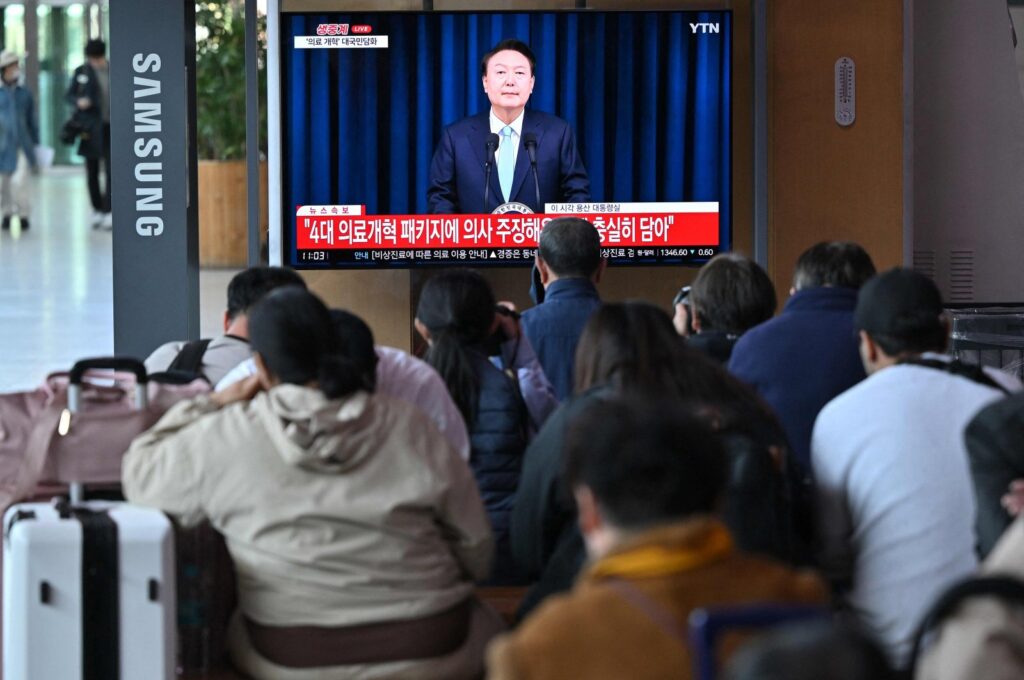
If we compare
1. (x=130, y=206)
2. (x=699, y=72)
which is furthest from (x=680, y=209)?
(x=130, y=206)

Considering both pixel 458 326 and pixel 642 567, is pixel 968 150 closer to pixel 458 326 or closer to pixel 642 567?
pixel 458 326

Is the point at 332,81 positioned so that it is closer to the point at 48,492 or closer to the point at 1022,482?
the point at 48,492

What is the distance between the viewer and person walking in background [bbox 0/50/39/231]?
17.3 metres

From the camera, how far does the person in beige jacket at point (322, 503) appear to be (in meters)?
2.71

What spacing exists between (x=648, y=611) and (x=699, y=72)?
18.0 ft

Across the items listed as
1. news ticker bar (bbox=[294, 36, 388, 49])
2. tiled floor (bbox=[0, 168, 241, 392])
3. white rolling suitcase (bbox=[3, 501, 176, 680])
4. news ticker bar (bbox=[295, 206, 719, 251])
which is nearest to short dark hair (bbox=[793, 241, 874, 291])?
white rolling suitcase (bbox=[3, 501, 176, 680])

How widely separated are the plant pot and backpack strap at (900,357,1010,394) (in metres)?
12.1

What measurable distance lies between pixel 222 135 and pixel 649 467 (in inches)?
556

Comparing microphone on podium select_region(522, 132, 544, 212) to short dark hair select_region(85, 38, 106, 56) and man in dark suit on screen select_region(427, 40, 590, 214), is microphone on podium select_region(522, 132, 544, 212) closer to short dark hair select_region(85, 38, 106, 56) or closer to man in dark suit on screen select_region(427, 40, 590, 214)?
man in dark suit on screen select_region(427, 40, 590, 214)

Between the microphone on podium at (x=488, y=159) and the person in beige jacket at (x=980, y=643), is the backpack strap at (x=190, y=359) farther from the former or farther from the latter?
the microphone on podium at (x=488, y=159)

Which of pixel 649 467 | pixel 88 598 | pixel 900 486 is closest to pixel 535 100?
pixel 900 486

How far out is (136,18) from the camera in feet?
21.6

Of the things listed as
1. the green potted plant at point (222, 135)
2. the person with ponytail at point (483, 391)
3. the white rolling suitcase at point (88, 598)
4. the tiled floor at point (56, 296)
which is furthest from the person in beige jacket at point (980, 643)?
the green potted plant at point (222, 135)

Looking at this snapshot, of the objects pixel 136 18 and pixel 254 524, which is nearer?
pixel 254 524
